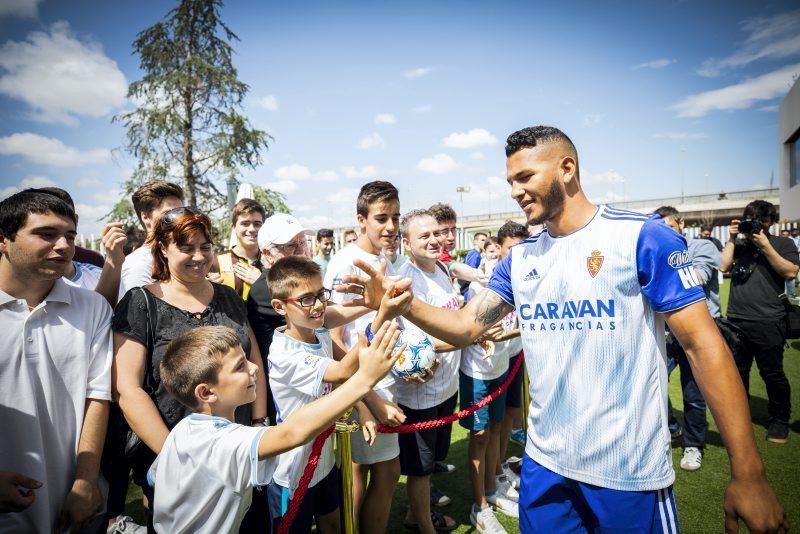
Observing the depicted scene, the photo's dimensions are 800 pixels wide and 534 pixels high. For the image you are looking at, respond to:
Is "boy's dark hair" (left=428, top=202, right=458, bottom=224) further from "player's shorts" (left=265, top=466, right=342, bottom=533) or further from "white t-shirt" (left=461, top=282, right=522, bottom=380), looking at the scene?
"player's shorts" (left=265, top=466, right=342, bottom=533)

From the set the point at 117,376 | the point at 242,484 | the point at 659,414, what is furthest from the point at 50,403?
the point at 659,414

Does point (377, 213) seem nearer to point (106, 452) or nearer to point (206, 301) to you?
point (206, 301)

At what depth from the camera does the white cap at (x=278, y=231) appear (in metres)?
3.79

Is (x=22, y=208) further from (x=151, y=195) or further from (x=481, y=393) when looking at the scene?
(x=481, y=393)

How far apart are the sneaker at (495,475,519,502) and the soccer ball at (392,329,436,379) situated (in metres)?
2.17

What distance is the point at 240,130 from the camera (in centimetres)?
1470

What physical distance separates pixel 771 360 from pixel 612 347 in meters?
4.79

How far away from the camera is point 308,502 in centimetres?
245

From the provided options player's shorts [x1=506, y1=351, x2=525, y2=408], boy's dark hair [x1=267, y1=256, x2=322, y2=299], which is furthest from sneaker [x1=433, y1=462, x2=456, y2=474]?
boy's dark hair [x1=267, y1=256, x2=322, y2=299]

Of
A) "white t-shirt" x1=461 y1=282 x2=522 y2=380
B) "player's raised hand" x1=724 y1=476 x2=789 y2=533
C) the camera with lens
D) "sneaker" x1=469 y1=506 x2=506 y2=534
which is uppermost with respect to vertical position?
the camera with lens

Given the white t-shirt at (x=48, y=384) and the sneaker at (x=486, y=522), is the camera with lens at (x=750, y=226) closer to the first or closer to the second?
the sneaker at (x=486, y=522)

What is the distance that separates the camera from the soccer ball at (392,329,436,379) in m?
2.83

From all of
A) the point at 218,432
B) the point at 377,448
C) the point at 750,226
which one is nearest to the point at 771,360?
the point at 750,226

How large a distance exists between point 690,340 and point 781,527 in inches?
29.8
